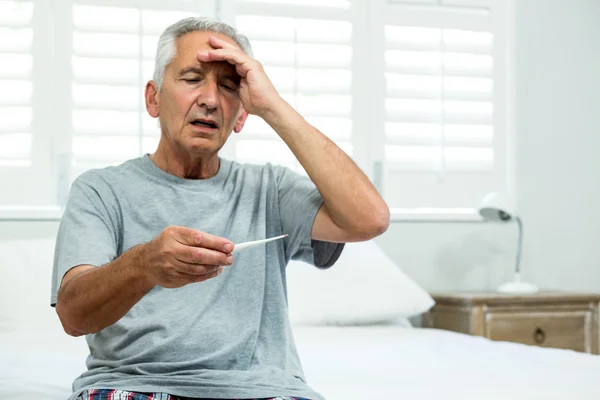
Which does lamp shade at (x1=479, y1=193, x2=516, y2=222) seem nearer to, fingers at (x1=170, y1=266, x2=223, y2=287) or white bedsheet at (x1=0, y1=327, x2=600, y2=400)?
white bedsheet at (x1=0, y1=327, x2=600, y2=400)

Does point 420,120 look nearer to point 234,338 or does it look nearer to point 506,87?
point 506,87

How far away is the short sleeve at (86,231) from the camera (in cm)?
126

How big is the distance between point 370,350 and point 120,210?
1.09 meters

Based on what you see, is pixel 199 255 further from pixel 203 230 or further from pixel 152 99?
pixel 152 99

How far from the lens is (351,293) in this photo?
283cm

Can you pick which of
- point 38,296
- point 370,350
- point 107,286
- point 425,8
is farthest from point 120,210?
point 425,8

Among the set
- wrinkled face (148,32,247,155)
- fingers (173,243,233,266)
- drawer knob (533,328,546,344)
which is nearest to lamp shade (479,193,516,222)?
drawer knob (533,328,546,344)

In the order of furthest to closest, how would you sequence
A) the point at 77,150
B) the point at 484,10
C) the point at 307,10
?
the point at 484,10
the point at 307,10
the point at 77,150

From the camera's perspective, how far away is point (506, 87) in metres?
3.65

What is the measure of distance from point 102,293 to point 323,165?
17.6 inches

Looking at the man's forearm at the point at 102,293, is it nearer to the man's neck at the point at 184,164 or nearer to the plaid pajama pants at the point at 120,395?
the plaid pajama pants at the point at 120,395

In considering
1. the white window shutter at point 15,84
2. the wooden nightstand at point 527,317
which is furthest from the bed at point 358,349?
the white window shutter at point 15,84

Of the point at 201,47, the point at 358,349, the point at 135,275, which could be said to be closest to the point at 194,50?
the point at 201,47

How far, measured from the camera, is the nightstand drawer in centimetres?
308
